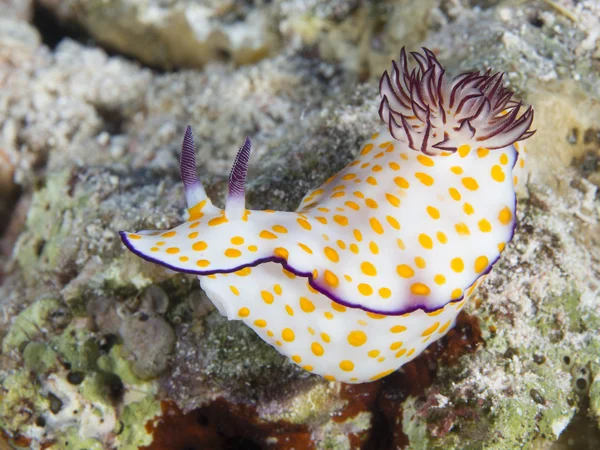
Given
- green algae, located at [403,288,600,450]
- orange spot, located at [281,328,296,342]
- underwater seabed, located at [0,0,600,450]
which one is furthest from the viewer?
underwater seabed, located at [0,0,600,450]

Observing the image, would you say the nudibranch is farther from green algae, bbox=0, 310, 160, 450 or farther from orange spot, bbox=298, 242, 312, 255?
green algae, bbox=0, 310, 160, 450

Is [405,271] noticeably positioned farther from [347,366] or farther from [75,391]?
[75,391]

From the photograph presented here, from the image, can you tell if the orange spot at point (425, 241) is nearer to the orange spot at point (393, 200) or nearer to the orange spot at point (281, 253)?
the orange spot at point (393, 200)

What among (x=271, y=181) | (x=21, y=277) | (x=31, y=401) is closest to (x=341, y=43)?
(x=271, y=181)

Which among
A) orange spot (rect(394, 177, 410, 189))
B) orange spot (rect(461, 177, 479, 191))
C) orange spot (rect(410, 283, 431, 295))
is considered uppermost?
orange spot (rect(461, 177, 479, 191))

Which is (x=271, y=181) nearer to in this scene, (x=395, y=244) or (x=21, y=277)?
(x=395, y=244)

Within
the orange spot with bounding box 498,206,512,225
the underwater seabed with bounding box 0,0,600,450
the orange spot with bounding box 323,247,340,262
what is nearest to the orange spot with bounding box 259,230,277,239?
the orange spot with bounding box 323,247,340,262

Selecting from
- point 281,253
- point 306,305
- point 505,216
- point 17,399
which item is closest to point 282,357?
point 306,305
